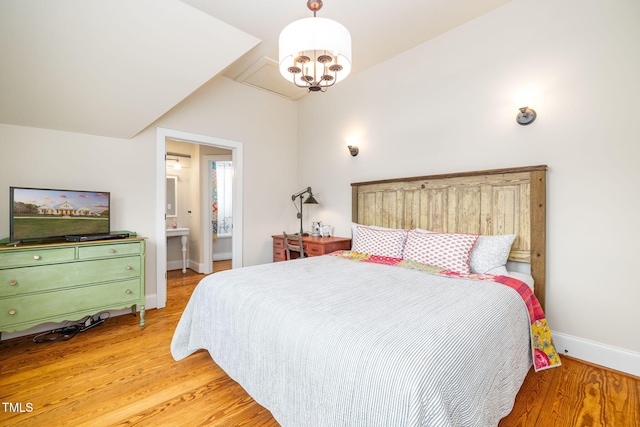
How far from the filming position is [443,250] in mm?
2256

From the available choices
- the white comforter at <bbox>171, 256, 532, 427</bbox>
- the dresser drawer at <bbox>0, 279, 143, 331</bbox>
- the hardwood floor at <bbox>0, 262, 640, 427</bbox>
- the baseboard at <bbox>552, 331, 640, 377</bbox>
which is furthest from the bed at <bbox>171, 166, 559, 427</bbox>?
the dresser drawer at <bbox>0, 279, 143, 331</bbox>

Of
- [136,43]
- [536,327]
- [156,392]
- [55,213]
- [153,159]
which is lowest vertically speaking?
[156,392]

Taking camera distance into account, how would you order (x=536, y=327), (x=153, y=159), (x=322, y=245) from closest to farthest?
(x=536, y=327) → (x=153, y=159) → (x=322, y=245)

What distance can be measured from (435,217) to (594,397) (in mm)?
1624

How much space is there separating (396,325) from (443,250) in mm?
1297

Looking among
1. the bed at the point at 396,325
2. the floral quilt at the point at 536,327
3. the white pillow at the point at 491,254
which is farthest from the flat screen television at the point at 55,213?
the white pillow at the point at 491,254

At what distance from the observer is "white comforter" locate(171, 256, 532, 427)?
94 cm

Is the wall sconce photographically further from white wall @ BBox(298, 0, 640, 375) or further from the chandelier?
the chandelier

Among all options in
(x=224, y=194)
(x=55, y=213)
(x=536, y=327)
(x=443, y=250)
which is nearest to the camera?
(x=536, y=327)

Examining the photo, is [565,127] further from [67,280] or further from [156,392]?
[67,280]

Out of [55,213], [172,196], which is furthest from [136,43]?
[172,196]

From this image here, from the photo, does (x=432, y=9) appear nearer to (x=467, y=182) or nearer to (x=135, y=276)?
(x=467, y=182)

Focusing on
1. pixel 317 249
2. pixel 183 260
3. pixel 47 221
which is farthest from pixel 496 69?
pixel 183 260

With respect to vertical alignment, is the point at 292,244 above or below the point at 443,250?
below
